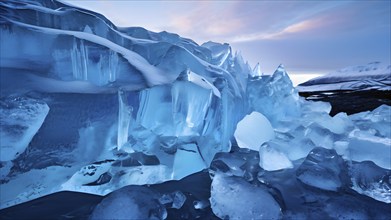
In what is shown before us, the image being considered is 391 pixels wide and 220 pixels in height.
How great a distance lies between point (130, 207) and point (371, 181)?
52.9 inches

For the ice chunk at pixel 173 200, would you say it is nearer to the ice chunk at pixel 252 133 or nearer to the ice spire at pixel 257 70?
the ice chunk at pixel 252 133

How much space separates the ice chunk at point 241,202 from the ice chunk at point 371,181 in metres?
0.64

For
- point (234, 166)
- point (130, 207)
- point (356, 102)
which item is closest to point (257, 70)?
point (234, 166)

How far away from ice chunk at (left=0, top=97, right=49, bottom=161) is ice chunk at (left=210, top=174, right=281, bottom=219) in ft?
2.99

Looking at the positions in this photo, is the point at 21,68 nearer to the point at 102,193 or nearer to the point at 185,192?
the point at 102,193

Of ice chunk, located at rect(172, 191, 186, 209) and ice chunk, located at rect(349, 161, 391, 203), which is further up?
ice chunk, located at rect(349, 161, 391, 203)

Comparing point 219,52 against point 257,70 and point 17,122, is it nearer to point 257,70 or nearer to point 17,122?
point 257,70

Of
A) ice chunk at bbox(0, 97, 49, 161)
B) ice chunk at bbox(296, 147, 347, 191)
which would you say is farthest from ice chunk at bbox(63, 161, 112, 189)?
ice chunk at bbox(296, 147, 347, 191)

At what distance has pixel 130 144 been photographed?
1.47 metres

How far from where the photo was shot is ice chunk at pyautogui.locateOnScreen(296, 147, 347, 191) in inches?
50.1

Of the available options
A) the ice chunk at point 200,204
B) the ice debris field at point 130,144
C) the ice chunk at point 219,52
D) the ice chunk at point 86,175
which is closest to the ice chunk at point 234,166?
the ice debris field at point 130,144

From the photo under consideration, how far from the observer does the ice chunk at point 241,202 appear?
3.17 feet

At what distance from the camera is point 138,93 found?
4.57 ft

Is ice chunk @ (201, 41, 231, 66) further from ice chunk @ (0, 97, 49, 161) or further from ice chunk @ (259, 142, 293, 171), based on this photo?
ice chunk @ (0, 97, 49, 161)
